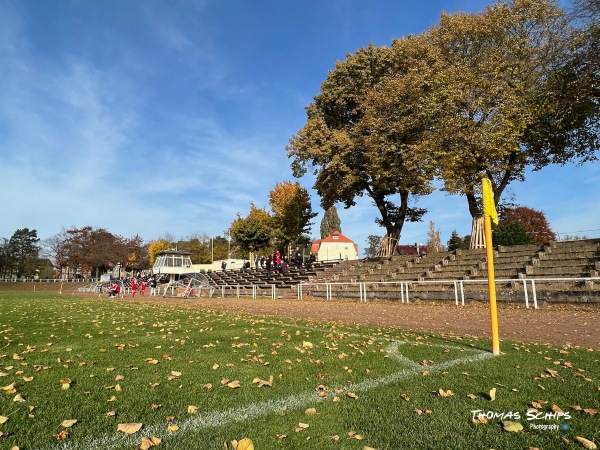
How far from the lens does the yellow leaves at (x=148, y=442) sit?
248cm

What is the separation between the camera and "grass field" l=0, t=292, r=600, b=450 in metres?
2.67

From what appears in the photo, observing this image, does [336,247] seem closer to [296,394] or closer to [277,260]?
[277,260]

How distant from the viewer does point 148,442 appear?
8.29 ft

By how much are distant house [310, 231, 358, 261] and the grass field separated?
71713 millimetres

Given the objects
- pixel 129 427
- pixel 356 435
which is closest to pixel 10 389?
pixel 129 427

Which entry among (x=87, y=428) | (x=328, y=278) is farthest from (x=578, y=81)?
(x=87, y=428)

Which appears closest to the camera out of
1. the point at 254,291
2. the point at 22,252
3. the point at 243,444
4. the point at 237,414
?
the point at 243,444

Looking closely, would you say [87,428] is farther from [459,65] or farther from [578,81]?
[459,65]

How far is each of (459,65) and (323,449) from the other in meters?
21.1

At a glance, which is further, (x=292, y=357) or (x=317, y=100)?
(x=317, y=100)

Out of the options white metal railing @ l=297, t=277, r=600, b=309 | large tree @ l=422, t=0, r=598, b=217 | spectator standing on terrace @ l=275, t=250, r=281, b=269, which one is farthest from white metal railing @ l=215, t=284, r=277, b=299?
large tree @ l=422, t=0, r=598, b=217

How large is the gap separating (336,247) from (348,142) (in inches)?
2134

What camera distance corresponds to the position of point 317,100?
32.5 meters

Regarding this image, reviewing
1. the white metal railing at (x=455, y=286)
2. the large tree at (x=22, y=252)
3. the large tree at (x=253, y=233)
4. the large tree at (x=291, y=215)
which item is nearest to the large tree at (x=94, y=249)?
the large tree at (x=22, y=252)
